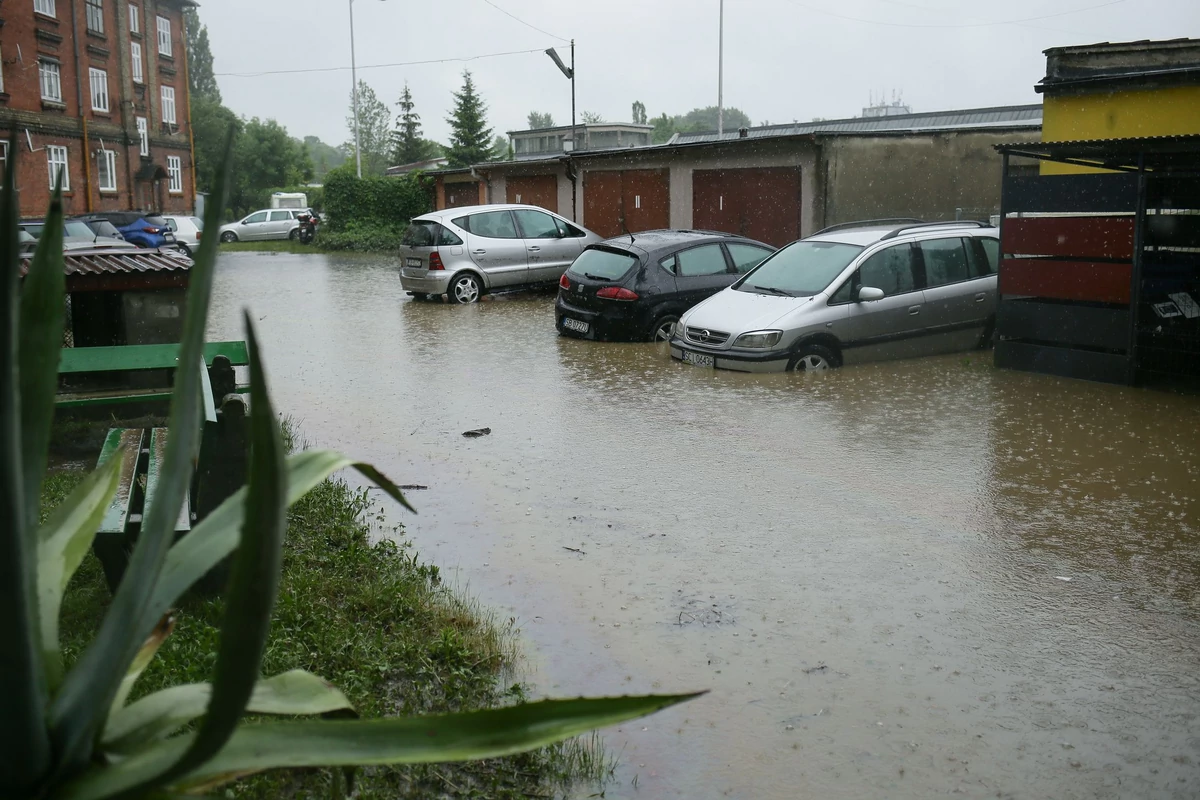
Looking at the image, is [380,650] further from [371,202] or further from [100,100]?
[100,100]

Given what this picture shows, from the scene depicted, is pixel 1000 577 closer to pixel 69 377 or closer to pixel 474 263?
pixel 69 377

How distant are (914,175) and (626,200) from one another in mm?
7641

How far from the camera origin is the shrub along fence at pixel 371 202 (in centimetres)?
4312

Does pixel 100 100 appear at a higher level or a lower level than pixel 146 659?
higher

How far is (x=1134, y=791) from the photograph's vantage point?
3.97 metres

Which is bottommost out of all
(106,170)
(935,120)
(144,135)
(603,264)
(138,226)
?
(603,264)

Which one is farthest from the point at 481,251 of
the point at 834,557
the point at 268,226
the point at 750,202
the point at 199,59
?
the point at 199,59

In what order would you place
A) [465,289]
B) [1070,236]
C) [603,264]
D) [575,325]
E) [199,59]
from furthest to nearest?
1. [199,59]
2. [465,289]
3. [575,325]
4. [603,264]
5. [1070,236]

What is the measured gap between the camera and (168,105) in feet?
173

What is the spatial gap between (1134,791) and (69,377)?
821cm

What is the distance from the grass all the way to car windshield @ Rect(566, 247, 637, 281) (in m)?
9.71

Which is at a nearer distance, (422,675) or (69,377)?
(422,675)

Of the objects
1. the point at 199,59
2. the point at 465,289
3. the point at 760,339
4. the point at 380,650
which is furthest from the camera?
the point at 199,59

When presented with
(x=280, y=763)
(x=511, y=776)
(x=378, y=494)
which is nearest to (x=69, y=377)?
(x=378, y=494)
